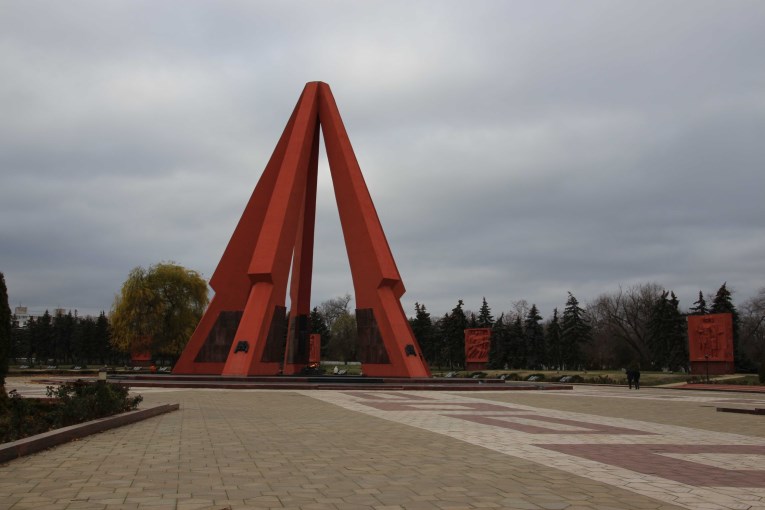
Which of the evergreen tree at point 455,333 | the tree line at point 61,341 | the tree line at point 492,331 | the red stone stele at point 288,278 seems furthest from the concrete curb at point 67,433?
the tree line at point 61,341

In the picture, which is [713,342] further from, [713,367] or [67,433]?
[67,433]

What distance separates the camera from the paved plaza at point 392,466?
3.83m

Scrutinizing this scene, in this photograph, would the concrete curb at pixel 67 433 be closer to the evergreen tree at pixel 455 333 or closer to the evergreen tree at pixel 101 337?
the evergreen tree at pixel 455 333

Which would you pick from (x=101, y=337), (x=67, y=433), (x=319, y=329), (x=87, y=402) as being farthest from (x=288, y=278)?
(x=101, y=337)

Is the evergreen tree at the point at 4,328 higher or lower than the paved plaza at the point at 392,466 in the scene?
higher

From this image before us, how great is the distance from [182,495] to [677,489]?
→ 3420 millimetres

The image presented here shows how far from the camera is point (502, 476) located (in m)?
4.69

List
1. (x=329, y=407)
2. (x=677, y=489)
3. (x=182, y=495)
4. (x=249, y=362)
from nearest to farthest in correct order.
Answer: (x=182, y=495) < (x=677, y=489) < (x=329, y=407) < (x=249, y=362)

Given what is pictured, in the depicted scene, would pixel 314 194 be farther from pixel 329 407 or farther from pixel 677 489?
pixel 677 489

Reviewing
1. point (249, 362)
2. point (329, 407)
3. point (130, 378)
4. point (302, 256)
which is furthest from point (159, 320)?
point (329, 407)

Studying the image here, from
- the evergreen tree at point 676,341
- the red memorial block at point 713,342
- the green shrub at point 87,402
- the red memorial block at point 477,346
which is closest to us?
the green shrub at point 87,402

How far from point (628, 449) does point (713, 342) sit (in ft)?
93.7

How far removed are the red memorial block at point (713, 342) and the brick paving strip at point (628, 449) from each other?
23661 mm

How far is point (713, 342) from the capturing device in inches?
1217
